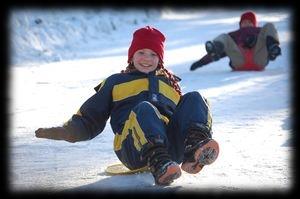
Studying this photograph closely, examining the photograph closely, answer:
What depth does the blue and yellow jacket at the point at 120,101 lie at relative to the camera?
3188 millimetres

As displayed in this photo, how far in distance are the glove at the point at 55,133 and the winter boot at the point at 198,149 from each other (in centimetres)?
62

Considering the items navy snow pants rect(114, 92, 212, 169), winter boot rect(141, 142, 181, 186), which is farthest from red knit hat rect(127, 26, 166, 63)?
winter boot rect(141, 142, 181, 186)

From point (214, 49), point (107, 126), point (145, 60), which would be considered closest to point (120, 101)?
point (145, 60)

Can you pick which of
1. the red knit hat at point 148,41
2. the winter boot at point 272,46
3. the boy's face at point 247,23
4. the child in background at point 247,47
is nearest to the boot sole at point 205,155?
the red knit hat at point 148,41

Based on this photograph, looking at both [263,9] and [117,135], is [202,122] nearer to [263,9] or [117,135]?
[117,135]

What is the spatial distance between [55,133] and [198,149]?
75 centimetres

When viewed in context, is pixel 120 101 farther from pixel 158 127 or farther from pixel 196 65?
pixel 196 65

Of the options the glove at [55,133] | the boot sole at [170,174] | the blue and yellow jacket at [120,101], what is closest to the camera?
the boot sole at [170,174]

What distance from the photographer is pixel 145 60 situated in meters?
3.34

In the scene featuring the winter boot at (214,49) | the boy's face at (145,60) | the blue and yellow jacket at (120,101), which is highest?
the boy's face at (145,60)

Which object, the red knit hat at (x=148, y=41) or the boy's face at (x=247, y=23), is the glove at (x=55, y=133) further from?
the boy's face at (x=247, y=23)

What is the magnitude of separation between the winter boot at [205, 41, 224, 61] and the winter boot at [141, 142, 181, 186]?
517cm
